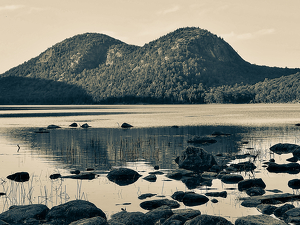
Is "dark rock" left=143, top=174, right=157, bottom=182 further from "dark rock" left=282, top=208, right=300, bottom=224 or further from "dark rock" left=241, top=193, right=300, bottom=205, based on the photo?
"dark rock" left=282, top=208, right=300, bottom=224

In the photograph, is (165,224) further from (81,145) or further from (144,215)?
(81,145)

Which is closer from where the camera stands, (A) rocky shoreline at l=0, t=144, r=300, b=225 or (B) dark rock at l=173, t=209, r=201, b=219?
(A) rocky shoreline at l=0, t=144, r=300, b=225

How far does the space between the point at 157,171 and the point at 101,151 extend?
12548mm

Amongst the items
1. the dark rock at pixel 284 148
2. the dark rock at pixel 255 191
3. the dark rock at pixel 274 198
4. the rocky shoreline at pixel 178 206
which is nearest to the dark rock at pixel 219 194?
the rocky shoreline at pixel 178 206

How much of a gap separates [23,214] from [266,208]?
10.7 meters

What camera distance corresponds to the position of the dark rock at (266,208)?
15.0 m

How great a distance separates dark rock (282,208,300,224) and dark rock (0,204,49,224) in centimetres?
1021

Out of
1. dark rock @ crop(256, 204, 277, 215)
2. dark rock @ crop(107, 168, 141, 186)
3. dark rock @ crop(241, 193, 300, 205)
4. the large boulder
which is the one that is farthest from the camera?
the large boulder

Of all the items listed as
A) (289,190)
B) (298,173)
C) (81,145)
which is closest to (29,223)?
(289,190)

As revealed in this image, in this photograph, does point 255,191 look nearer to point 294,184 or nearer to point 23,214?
point 294,184

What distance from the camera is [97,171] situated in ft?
82.3

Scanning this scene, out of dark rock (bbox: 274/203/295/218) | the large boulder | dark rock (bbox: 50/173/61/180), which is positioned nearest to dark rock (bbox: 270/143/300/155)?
the large boulder

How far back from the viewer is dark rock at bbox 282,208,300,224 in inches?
529

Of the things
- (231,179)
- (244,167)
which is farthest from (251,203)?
(244,167)
